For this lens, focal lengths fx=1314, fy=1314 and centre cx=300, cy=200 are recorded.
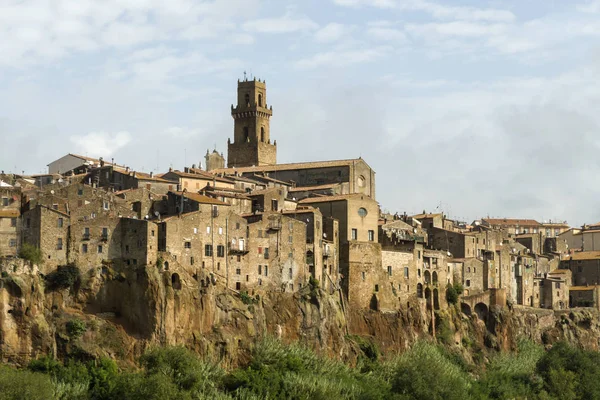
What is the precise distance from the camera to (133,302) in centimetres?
8750

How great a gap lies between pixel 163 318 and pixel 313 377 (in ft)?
37.5

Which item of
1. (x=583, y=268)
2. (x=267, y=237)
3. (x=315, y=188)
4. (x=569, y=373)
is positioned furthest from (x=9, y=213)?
(x=583, y=268)

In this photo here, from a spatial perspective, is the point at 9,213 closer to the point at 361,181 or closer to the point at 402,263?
the point at 402,263

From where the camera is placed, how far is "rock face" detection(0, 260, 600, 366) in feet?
275

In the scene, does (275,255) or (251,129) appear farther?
(251,129)

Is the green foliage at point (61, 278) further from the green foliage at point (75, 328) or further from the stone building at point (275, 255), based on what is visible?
the stone building at point (275, 255)

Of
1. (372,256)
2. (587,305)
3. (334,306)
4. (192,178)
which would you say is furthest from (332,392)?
(587,305)

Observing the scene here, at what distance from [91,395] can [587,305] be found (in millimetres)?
65675

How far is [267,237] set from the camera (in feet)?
320

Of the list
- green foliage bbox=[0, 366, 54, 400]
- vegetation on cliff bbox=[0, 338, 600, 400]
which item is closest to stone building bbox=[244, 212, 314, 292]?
vegetation on cliff bbox=[0, 338, 600, 400]

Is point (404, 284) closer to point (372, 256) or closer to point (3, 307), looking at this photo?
point (372, 256)

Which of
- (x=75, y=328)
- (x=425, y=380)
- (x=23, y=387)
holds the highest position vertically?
(x=75, y=328)

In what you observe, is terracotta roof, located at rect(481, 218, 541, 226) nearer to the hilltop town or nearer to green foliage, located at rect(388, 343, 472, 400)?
the hilltop town

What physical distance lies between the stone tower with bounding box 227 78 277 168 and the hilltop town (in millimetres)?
152
